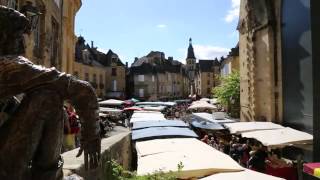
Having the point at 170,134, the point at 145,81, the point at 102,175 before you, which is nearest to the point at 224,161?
the point at 102,175

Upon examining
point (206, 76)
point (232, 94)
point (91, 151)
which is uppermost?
point (206, 76)

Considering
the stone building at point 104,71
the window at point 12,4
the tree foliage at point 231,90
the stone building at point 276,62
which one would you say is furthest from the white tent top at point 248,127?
the stone building at point 104,71

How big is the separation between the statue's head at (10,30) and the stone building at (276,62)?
40.4 feet

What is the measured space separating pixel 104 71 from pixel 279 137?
5744cm

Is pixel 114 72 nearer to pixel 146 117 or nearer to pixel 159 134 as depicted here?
pixel 146 117

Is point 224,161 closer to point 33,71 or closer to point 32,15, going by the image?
point 33,71

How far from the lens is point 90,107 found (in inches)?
98.4

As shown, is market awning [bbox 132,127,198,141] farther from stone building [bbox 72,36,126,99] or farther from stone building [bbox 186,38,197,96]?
stone building [bbox 186,38,197,96]

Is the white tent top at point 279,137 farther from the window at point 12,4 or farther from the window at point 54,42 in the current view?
the window at point 54,42

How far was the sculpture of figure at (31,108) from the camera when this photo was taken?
7.47ft

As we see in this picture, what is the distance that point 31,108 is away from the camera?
2.31 meters

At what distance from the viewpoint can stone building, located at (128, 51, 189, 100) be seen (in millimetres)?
82188

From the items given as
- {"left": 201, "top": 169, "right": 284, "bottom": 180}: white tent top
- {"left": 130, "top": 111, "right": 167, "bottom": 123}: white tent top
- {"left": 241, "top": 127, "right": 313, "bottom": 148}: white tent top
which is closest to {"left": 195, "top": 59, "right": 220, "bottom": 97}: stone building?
{"left": 130, "top": 111, "right": 167, "bottom": 123}: white tent top

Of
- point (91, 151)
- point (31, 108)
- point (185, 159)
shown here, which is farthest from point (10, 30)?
point (185, 159)
